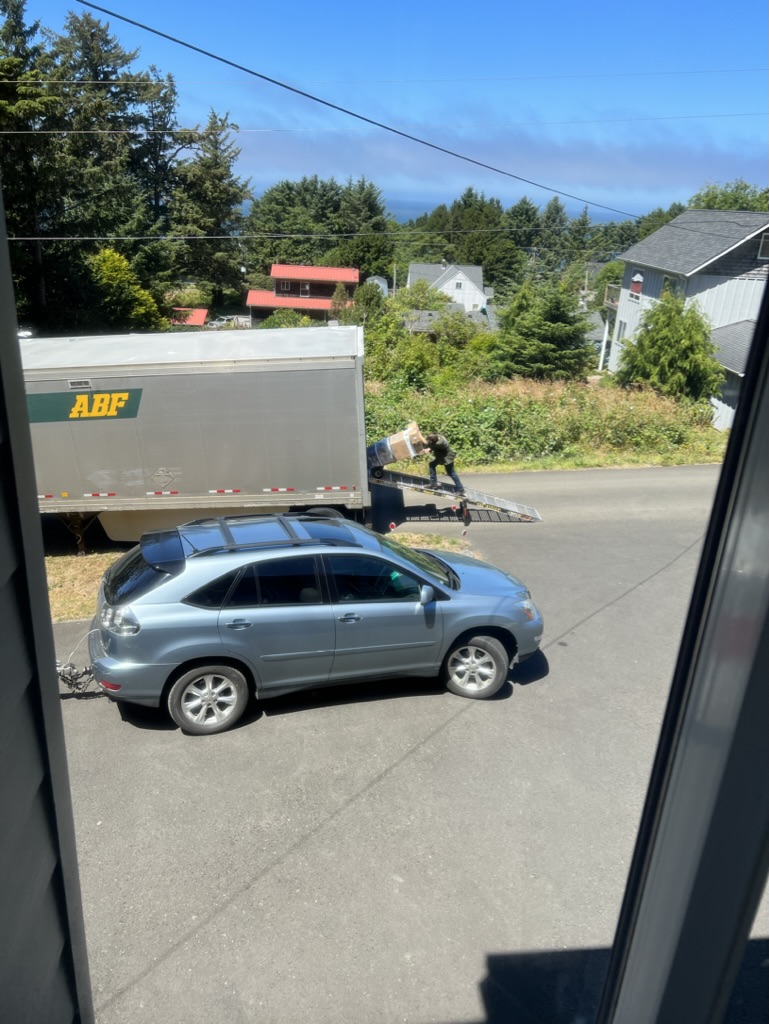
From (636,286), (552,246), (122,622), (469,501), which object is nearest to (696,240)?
(636,286)

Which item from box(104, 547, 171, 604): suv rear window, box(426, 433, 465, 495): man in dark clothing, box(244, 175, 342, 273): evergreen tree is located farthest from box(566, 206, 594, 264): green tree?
box(104, 547, 171, 604): suv rear window

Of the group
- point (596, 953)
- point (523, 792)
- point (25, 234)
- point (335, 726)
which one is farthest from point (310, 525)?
point (25, 234)

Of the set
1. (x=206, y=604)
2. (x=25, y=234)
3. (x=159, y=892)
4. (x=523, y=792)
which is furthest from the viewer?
(x=25, y=234)

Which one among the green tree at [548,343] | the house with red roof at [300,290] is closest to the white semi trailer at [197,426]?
the green tree at [548,343]

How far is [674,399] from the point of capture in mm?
19500

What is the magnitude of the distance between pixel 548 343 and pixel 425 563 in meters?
23.6

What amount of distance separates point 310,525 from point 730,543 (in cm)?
620

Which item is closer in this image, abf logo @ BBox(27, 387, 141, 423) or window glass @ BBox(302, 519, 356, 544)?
window glass @ BBox(302, 519, 356, 544)

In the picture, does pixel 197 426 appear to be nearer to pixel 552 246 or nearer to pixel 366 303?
pixel 366 303

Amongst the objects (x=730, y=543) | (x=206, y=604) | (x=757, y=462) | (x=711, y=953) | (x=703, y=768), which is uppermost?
(x=757, y=462)

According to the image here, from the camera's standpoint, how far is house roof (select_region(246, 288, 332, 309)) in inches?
1969

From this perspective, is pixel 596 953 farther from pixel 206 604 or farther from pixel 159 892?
pixel 206 604

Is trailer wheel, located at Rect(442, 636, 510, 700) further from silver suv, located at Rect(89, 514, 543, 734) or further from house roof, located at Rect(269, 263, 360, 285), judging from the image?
house roof, located at Rect(269, 263, 360, 285)

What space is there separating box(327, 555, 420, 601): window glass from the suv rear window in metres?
1.42
